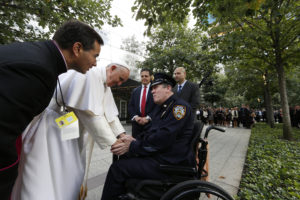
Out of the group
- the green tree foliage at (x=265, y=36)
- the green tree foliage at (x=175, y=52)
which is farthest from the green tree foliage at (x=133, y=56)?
the green tree foliage at (x=265, y=36)

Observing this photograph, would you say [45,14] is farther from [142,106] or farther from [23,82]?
[23,82]

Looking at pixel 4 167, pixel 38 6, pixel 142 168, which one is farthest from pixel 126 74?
pixel 38 6

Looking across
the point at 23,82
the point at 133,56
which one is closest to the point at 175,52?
the point at 133,56

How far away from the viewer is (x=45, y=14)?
464 cm

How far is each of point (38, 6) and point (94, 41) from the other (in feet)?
16.2

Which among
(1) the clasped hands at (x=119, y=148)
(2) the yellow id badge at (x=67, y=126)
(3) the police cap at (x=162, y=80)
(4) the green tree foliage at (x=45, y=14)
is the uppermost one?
(4) the green tree foliage at (x=45, y=14)

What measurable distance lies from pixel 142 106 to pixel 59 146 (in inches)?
71.1

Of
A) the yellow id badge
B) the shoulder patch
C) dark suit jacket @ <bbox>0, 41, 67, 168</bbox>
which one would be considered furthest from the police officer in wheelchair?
dark suit jacket @ <bbox>0, 41, 67, 168</bbox>

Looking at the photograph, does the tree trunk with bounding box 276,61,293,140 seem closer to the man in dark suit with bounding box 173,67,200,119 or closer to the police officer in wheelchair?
the man in dark suit with bounding box 173,67,200,119

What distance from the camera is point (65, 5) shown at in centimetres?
512

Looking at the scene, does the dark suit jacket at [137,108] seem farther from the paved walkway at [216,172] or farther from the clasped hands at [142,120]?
the paved walkway at [216,172]

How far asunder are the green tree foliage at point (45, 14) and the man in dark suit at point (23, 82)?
4579mm

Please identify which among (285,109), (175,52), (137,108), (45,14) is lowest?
(137,108)

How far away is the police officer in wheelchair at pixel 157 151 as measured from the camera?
153 cm
